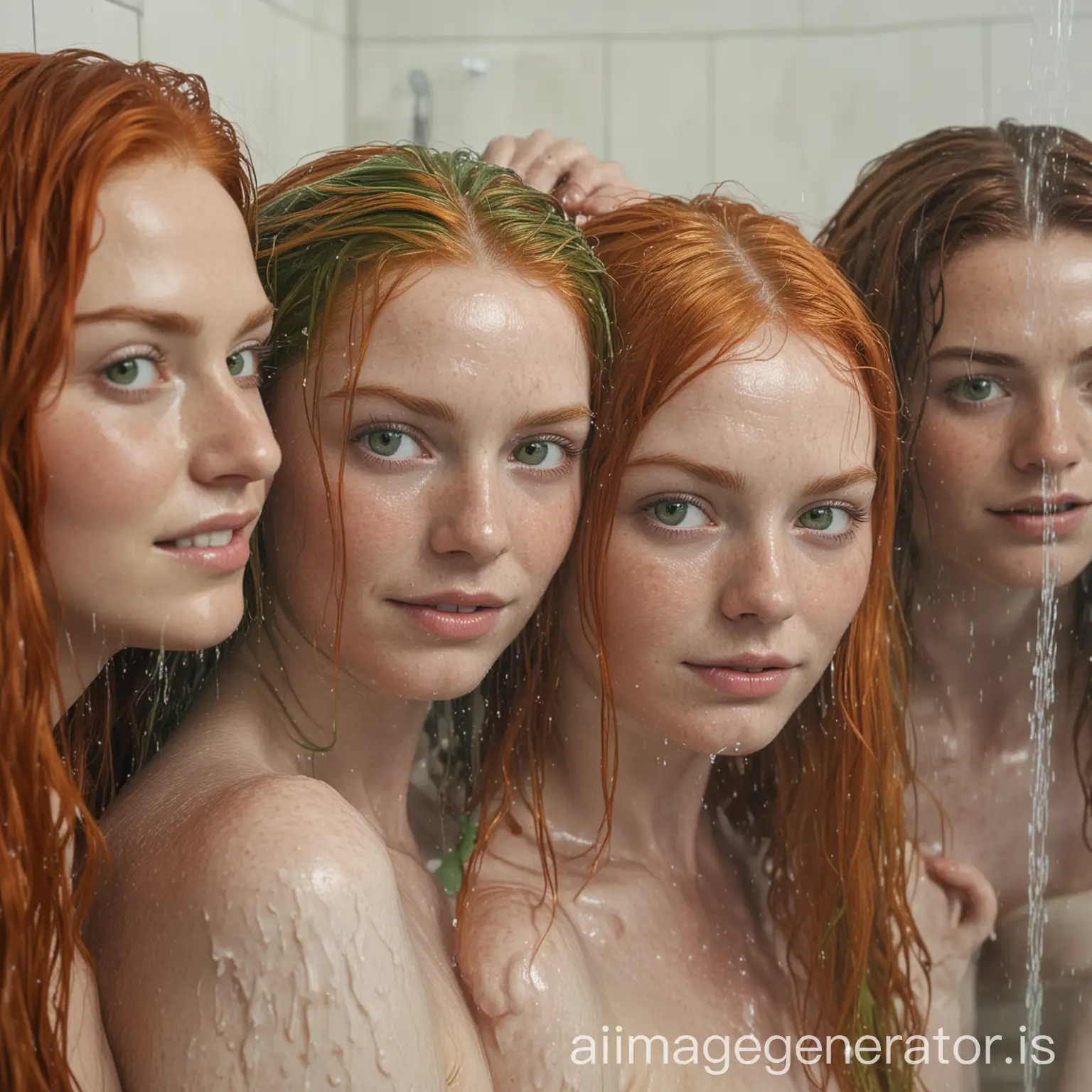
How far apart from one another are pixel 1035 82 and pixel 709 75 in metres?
0.39

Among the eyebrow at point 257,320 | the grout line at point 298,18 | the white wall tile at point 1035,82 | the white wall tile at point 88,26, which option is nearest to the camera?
the eyebrow at point 257,320

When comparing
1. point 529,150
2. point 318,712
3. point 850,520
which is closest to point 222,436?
point 318,712

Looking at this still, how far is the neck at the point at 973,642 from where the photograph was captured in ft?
4.52

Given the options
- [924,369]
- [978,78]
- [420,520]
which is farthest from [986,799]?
[978,78]

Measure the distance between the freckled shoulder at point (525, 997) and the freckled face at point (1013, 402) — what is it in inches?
20.1

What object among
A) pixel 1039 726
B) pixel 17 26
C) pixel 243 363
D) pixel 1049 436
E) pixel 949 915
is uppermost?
pixel 17 26

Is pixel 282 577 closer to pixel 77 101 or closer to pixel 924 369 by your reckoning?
pixel 77 101

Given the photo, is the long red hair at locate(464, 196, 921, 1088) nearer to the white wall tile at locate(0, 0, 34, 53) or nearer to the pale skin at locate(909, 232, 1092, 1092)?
the pale skin at locate(909, 232, 1092, 1092)

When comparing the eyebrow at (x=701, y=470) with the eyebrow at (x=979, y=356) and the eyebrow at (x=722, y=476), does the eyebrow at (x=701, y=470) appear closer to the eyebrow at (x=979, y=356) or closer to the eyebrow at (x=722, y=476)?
the eyebrow at (x=722, y=476)

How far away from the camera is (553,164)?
A: 4.18ft

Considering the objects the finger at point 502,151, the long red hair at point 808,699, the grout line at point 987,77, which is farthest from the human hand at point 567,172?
the grout line at point 987,77

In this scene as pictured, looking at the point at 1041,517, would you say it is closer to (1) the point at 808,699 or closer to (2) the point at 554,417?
(1) the point at 808,699

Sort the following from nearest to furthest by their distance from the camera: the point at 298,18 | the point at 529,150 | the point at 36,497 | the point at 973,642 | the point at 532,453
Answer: the point at 36,497 → the point at 532,453 → the point at 529,150 → the point at 973,642 → the point at 298,18

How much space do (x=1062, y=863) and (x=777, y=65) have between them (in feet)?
3.21
